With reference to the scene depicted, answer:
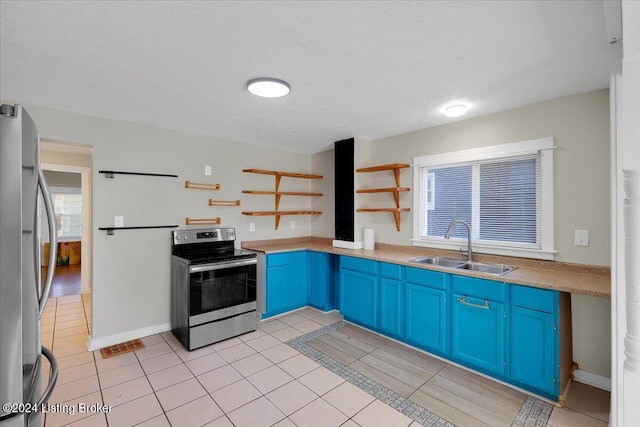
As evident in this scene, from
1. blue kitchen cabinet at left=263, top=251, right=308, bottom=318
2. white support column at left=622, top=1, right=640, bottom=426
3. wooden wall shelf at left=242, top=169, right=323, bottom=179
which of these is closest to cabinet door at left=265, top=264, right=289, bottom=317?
blue kitchen cabinet at left=263, top=251, right=308, bottom=318

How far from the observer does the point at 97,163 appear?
2.91 meters

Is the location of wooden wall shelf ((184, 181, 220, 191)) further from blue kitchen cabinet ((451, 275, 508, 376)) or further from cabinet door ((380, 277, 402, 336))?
blue kitchen cabinet ((451, 275, 508, 376))

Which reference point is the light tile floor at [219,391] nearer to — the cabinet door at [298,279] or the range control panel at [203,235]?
the cabinet door at [298,279]

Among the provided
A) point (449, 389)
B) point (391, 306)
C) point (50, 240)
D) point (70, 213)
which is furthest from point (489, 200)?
point (70, 213)

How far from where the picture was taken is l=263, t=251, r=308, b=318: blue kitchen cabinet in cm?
362

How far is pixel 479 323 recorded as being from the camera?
7.83 feet

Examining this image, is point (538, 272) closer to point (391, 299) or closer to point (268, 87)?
point (391, 299)

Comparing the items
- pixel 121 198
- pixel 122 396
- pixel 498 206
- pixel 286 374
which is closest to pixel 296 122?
pixel 121 198

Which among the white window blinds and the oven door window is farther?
the oven door window

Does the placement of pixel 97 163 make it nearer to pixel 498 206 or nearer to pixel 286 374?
pixel 286 374

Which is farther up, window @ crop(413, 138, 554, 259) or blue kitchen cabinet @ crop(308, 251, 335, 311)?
window @ crop(413, 138, 554, 259)

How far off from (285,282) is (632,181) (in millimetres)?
3387

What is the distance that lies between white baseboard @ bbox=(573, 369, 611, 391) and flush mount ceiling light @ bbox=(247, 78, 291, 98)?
10.5 feet

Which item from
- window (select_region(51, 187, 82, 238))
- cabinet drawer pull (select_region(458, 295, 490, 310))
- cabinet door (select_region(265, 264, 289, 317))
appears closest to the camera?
cabinet drawer pull (select_region(458, 295, 490, 310))
